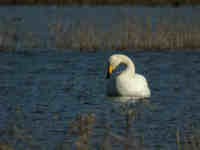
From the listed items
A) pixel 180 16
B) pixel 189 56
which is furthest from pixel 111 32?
pixel 180 16

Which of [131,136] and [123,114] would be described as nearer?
[131,136]

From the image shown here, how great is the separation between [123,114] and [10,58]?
846 centimetres

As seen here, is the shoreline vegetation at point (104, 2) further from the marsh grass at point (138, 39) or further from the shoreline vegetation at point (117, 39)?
the marsh grass at point (138, 39)

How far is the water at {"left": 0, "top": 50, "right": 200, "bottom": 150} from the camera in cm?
864

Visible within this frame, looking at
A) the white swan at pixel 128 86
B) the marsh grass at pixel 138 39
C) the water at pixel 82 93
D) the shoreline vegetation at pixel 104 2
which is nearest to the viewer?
the water at pixel 82 93

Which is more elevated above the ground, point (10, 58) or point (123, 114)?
point (123, 114)

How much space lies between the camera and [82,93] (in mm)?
12094

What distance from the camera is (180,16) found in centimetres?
2441

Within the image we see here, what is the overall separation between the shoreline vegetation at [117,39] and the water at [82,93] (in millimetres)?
352

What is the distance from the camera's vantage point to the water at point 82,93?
8.64m

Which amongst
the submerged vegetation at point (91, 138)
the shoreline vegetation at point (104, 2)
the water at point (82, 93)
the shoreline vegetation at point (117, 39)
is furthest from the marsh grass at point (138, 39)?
the shoreline vegetation at point (104, 2)

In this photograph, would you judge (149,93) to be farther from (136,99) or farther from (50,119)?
(50,119)

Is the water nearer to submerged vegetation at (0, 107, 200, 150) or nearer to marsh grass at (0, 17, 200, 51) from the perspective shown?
submerged vegetation at (0, 107, 200, 150)

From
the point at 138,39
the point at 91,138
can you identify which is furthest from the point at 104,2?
the point at 91,138
